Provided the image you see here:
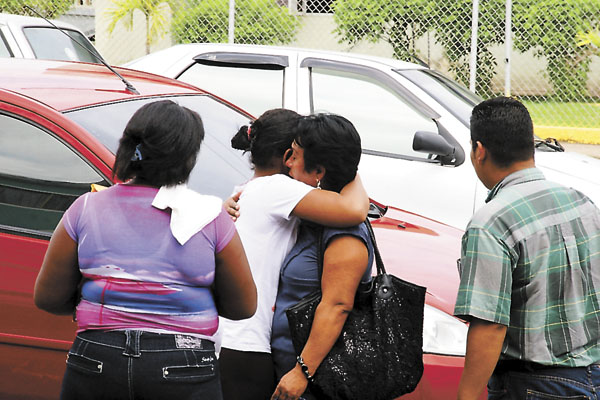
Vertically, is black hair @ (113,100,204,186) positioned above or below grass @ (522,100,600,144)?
above

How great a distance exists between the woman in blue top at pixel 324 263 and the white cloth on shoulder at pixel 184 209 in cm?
40

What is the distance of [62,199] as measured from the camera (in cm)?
348

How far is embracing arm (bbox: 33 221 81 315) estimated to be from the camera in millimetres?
2424

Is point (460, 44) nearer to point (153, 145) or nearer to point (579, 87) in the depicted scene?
point (579, 87)

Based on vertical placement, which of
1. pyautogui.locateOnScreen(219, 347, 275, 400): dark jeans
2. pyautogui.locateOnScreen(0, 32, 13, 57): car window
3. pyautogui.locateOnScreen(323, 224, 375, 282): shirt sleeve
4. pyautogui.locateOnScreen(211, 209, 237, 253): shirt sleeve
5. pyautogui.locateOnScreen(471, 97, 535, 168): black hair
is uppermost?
pyautogui.locateOnScreen(471, 97, 535, 168): black hair

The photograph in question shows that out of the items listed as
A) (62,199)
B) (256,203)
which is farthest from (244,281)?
(62,199)

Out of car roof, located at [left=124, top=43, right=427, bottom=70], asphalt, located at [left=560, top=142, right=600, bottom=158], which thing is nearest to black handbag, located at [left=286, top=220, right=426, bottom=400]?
car roof, located at [left=124, top=43, right=427, bottom=70]

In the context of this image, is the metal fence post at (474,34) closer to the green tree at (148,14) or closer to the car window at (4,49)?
the car window at (4,49)

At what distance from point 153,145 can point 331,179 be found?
2.17ft

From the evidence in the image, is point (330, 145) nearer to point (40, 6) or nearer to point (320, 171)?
point (320, 171)

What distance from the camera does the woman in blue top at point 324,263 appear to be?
2.59 meters

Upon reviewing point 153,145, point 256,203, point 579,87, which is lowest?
point 579,87

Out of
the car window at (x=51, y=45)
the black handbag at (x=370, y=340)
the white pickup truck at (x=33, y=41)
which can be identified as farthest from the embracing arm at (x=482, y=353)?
the car window at (x=51, y=45)

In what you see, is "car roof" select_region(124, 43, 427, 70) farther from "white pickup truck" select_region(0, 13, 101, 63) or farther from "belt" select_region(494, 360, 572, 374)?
"belt" select_region(494, 360, 572, 374)
